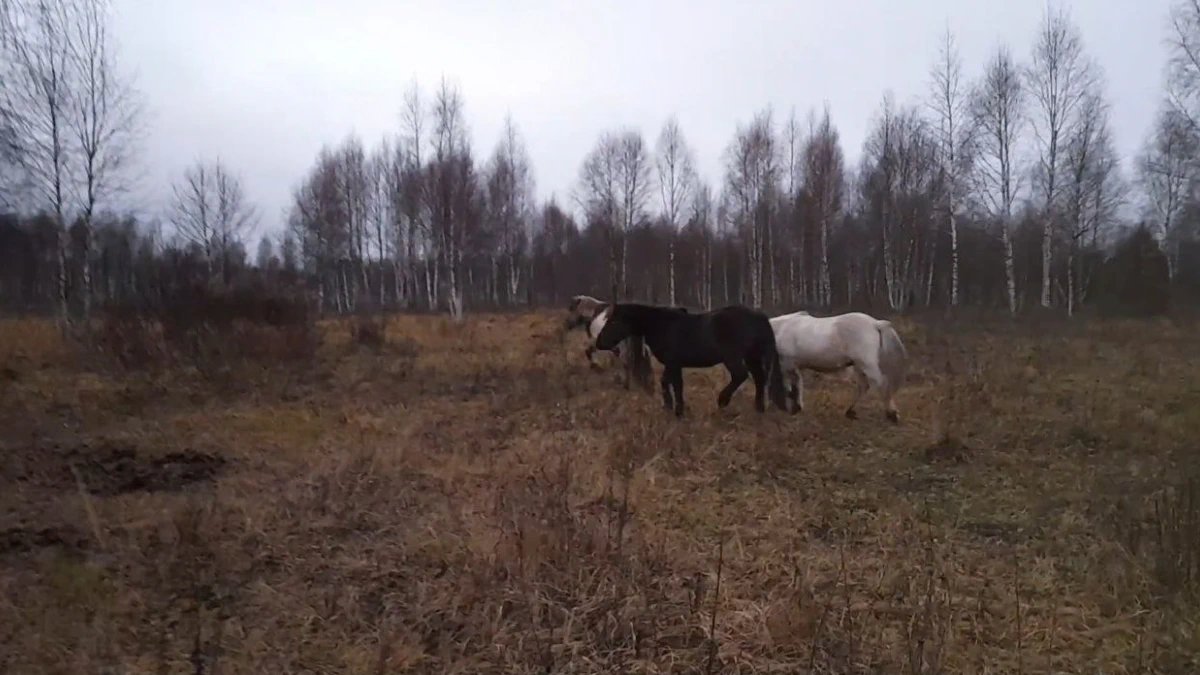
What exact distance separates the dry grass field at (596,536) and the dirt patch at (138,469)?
0.10 feet

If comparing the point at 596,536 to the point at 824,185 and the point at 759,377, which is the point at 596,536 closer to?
the point at 759,377

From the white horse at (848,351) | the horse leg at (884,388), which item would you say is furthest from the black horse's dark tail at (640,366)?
the horse leg at (884,388)

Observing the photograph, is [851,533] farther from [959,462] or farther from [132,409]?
[132,409]

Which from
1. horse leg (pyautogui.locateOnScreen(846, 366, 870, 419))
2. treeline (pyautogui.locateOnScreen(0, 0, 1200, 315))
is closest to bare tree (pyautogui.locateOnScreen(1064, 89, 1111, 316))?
treeline (pyautogui.locateOnScreen(0, 0, 1200, 315))

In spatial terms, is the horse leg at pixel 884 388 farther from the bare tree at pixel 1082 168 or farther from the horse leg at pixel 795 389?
the bare tree at pixel 1082 168

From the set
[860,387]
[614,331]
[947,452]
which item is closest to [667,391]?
[614,331]

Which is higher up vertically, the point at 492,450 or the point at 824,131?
the point at 824,131

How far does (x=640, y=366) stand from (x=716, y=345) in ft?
5.93

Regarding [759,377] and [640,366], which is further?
[640,366]

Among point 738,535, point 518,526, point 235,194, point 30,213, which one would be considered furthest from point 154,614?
point 235,194

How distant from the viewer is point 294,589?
4008 millimetres

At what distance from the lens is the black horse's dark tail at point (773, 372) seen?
8.73m

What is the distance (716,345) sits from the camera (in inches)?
344

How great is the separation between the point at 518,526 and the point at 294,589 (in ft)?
4.07
